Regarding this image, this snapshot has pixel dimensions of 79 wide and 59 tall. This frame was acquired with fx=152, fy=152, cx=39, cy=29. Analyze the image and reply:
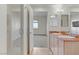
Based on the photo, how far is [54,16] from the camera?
8.03 meters

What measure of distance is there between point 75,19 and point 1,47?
6803 mm

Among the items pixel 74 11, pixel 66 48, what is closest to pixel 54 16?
pixel 74 11

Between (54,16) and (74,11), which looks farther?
(54,16)

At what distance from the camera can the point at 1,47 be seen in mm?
1252
